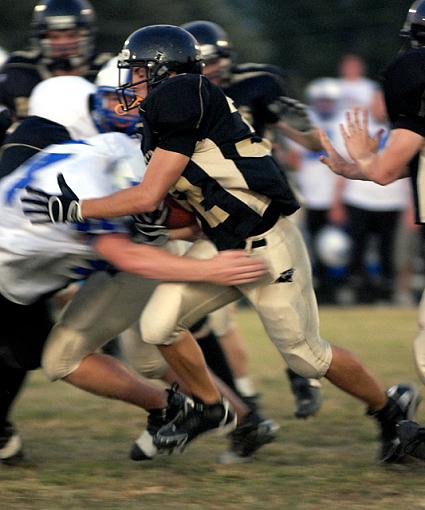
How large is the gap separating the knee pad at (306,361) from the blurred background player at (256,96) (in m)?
1.03

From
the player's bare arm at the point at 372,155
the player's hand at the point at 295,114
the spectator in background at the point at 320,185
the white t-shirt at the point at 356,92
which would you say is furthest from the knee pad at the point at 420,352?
the white t-shirt at the point at 356,92

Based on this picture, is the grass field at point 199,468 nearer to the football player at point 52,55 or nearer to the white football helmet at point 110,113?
the white football helmet at point 110,113

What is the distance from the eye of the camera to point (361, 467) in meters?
4.57

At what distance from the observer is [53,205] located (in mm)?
4176

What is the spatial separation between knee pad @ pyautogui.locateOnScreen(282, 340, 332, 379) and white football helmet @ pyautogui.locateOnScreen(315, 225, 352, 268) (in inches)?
193

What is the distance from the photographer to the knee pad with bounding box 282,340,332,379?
443 centimetres

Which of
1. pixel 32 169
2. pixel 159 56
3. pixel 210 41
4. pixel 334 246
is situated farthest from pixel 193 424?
pixel 334 246

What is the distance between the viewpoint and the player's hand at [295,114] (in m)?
Answer: 5.64

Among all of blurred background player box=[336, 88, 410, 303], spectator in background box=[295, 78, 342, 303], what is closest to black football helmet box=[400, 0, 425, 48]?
blurred background player box=[336, 88, 410, 303]

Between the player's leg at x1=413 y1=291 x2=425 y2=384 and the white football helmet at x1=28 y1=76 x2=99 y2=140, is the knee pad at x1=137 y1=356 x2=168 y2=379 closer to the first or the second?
the white football helmet at x1=28 y1=76 x2=99 y2=140

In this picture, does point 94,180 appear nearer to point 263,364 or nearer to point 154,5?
point 263,364

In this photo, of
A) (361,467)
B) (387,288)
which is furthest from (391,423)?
(387,288)

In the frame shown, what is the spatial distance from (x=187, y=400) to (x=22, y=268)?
28.4 inches

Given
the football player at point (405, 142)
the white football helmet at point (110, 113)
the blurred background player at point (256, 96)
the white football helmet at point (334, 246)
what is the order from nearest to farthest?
the football player at point (405, 142)
the white football helmet at point (110, 113)
the blurred background player at point (256, 96)
the white football helmet at point (334, 246)
